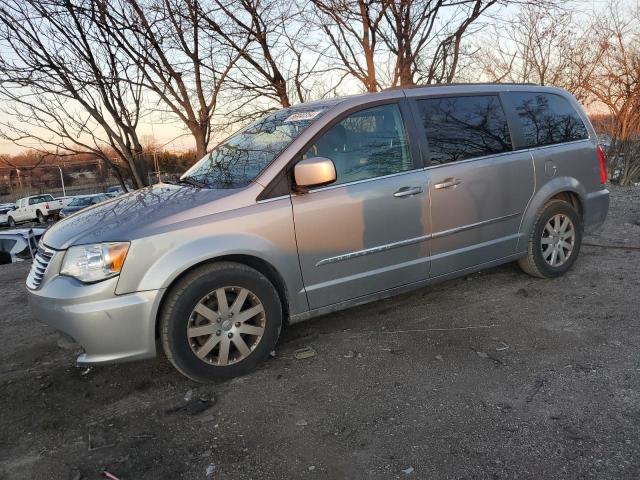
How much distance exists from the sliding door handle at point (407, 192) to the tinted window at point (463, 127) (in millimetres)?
288

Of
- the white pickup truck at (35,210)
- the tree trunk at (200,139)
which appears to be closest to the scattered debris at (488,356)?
the tree trunk at (200,139)

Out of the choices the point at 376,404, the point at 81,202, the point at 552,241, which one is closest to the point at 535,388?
the point at 376,404

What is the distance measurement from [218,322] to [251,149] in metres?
1.36

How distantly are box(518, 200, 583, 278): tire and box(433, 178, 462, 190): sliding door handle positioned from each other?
107 cm

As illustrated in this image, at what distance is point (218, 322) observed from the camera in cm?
292

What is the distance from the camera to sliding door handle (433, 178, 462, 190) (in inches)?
142

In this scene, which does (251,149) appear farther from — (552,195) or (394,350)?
(552,195)

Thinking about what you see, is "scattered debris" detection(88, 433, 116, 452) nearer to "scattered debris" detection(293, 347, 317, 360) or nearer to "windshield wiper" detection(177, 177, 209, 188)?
"scattered debris" detection(293, 347, 317, 360)

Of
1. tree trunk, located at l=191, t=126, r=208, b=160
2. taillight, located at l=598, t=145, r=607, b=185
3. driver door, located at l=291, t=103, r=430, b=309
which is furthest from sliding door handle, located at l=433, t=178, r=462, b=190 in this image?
tree trunk, located at l=191, t=126, r=208, b=160

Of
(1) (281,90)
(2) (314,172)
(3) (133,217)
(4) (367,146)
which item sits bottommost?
(3) (133,217)

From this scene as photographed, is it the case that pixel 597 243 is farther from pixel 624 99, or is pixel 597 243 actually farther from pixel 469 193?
pixel 624 99

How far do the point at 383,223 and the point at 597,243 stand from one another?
12.3 ft

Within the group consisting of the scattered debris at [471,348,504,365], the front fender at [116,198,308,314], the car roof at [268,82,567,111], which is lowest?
the scattered debris at [471,348,504,365]

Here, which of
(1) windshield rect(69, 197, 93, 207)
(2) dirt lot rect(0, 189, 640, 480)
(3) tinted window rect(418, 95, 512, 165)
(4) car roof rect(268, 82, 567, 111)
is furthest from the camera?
(1) windshield rect(69, 197, 93, 207)
